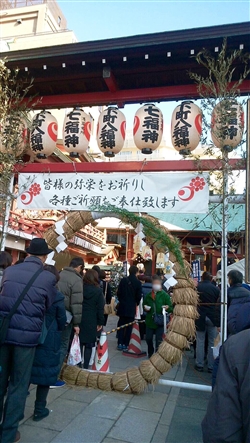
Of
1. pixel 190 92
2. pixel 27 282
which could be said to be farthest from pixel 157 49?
pixel 27 282

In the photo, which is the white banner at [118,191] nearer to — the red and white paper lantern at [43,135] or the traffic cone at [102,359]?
the red and white paper lantern at [43,135]

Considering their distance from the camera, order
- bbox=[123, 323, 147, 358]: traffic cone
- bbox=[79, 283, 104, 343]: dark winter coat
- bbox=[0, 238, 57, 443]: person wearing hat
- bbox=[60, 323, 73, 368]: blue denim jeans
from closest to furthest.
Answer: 1. bbox=[0, 238, 57, 443]: person wearing hat
2. bbox=[60, 323, 73, 368]: blue denim jeans
3. bbox=[79, 283, 104, 343]: dark winter coat
4. bbox=[123, 323, 147, 358]: traffic cone

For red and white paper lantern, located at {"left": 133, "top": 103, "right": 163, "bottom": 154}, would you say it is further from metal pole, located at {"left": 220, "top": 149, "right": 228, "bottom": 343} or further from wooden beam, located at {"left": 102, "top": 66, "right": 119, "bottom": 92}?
metal pole, located at {"left": 220, "top": 149, "right": 228, "bottom": 343}

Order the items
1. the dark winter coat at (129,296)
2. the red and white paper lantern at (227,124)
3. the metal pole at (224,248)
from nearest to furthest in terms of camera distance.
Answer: the metal pole at (224,248), the red and white paper lantern at (227,124), the dark winter coat at (129,296)

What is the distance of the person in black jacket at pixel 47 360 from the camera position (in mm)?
3848

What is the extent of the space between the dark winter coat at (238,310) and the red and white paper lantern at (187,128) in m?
2.98

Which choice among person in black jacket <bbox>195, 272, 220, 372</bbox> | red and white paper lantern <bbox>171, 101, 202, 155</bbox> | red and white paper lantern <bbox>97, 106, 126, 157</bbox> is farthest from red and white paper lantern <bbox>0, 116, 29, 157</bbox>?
person in black jacket <bbox>195, 272, 220, 372</bbox>

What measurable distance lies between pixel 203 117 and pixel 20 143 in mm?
3801

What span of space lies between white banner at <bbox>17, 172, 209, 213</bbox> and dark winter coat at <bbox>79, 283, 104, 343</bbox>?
1.57m

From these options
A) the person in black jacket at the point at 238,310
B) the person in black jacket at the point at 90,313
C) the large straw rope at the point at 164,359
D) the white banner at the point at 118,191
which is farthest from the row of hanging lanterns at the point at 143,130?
the person in black jacket at the point at 90,313

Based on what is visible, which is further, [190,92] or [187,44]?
[190,92]

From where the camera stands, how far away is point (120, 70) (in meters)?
6.93

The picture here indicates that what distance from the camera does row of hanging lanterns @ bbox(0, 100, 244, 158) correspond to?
5516 mm

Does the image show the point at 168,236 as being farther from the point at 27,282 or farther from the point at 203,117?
the point at 27,282
